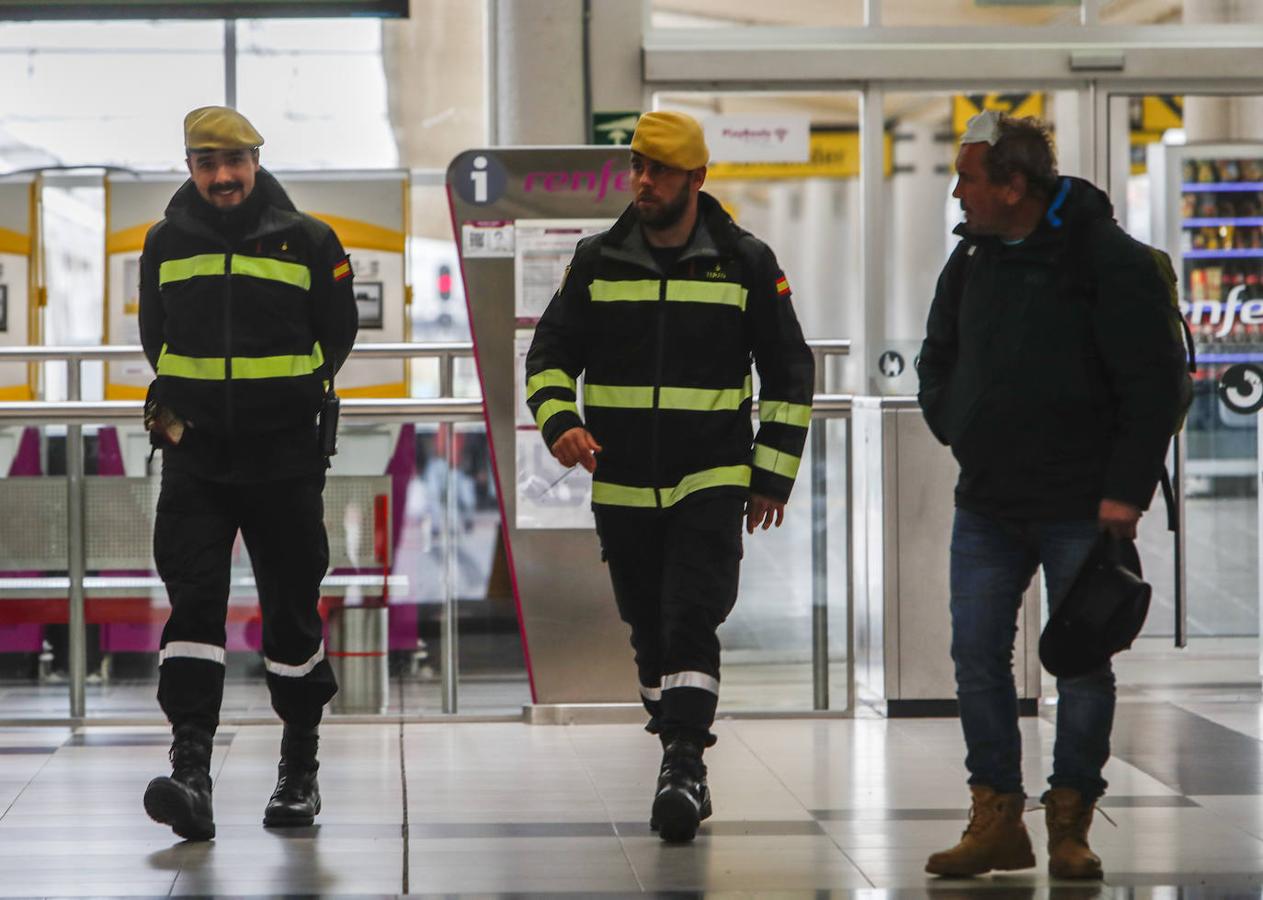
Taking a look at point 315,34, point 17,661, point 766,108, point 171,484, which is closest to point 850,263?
point 766,108

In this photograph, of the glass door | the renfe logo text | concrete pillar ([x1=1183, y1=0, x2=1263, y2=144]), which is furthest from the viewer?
concrete pillar ([x1=1183, y1=0, x2=1263, y2=144])

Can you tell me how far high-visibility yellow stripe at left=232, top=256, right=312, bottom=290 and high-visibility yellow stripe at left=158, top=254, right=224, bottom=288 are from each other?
0.03m

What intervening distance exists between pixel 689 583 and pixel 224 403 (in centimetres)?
117

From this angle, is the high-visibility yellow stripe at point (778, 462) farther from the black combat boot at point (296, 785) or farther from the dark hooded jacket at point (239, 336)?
the black combat boot at point (296, 785)

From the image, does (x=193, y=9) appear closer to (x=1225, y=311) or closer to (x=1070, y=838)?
→ (x=1225, y=311)

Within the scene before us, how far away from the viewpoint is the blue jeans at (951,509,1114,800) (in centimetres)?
419

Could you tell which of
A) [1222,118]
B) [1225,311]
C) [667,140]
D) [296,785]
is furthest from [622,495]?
[1222,118]

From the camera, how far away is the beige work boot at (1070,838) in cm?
419

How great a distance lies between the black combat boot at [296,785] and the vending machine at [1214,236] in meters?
4.19

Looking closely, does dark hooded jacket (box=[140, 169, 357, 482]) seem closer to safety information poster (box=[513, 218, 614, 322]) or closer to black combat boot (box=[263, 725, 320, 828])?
black combat boot (box=[263, 725, 320, 828])

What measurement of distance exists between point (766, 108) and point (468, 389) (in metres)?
2.26

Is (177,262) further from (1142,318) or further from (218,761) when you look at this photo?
(1142,318)

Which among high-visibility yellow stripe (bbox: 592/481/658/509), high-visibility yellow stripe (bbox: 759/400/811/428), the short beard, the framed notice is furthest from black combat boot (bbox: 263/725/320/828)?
the framed notice

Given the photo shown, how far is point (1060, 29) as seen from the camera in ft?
24.5
